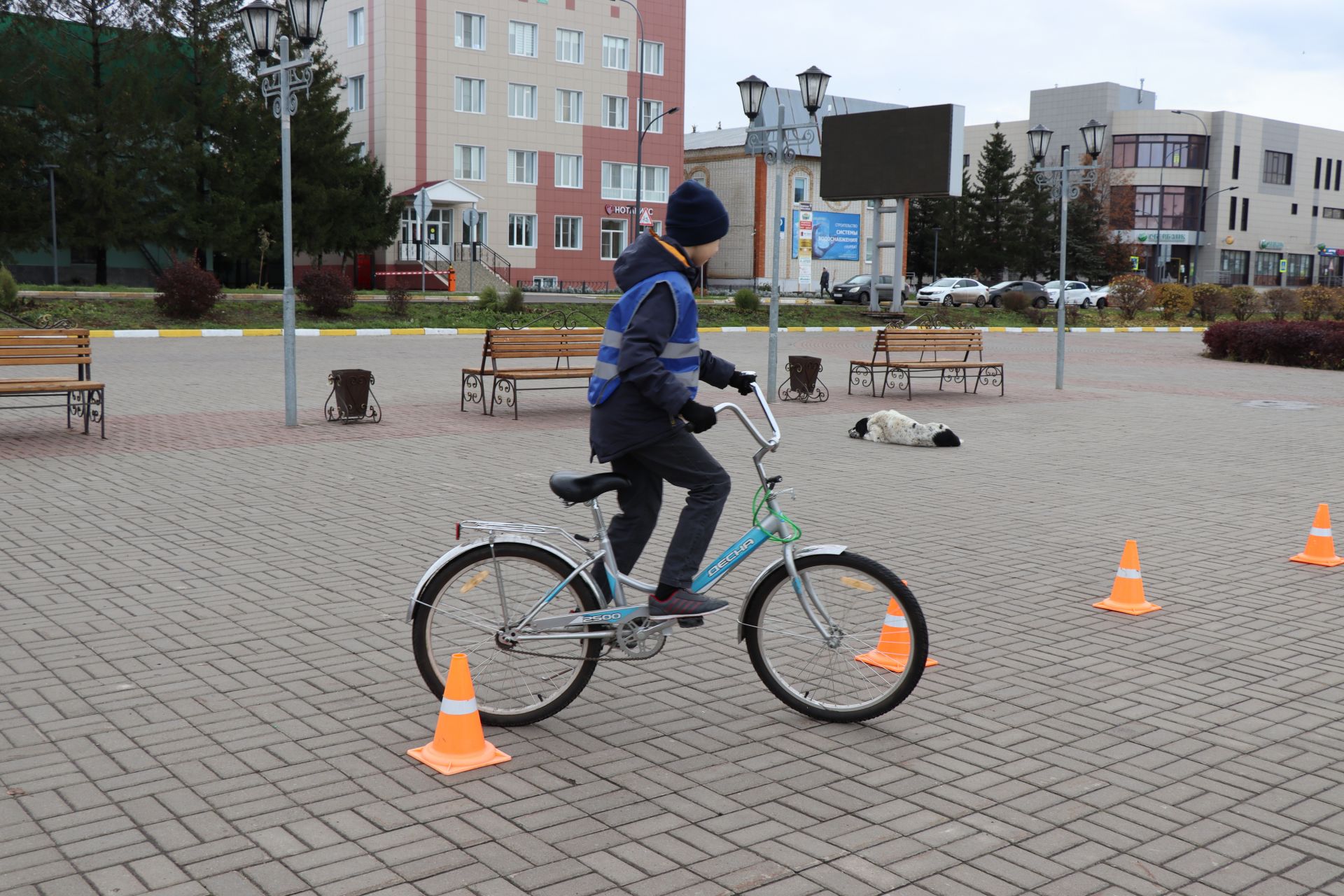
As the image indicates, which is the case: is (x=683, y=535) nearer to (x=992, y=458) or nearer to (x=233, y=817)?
(x=233, y=817)

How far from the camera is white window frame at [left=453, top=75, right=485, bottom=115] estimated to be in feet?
172

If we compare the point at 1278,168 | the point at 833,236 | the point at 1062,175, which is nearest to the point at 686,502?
the point at 1062,175

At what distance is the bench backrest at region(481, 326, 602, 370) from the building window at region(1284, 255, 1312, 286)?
91986 mm

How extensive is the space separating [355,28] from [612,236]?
46.6 feet

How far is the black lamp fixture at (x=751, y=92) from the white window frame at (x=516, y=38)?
38.1m

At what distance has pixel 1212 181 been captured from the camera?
8812 centimetres

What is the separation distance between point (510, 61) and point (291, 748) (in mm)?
52551

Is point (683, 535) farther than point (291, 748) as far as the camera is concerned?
Yes

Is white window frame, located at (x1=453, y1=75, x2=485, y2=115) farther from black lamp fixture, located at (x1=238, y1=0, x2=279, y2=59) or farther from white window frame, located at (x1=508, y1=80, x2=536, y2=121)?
black lamp fixture, located at (x1=238, y1=0, x2=279, y2=59)

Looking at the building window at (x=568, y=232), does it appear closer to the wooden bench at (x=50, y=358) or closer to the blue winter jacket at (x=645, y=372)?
the wooden bench at (x=50, y=358)

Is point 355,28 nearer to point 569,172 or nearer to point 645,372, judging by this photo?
point 569,172

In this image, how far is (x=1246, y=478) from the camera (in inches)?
425

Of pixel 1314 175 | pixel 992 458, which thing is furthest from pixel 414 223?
pixel 1314 175

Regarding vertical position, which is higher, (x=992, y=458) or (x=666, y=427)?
(x=666, y=427)
